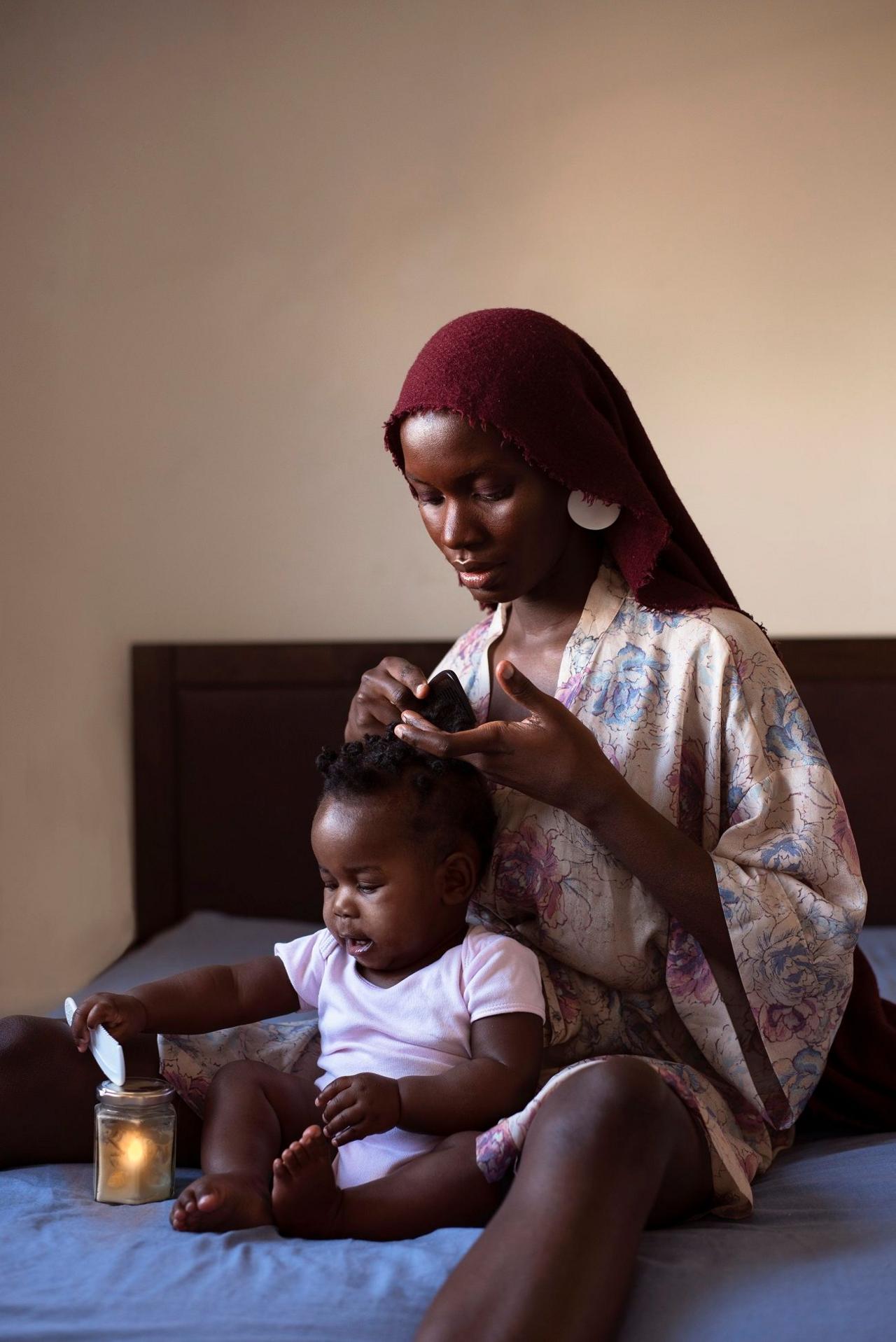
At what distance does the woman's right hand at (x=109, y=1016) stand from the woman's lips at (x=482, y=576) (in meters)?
0.57

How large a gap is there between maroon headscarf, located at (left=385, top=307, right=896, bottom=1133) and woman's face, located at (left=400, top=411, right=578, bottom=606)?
18mm

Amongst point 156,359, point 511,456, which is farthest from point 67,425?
point 511,456

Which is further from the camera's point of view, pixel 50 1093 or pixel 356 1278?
pixel 50 1093

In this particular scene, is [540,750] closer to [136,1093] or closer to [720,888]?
[720,888]

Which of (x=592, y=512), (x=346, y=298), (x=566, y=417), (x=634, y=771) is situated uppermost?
(x=346, y=298)

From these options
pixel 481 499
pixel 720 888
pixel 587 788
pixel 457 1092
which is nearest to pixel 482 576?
pixel 481 499

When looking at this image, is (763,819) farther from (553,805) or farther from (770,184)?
(770,184)

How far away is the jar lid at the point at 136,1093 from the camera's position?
1.28 metres

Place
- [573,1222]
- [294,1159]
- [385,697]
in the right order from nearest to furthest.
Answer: [573,1222] → [294,1159] → [385,697]

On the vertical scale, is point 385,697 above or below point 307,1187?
above

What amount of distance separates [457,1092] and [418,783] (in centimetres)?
32

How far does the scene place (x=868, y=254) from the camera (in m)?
2.81

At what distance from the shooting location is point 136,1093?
1.29m

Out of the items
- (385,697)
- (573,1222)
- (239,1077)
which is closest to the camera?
(573,1222)
